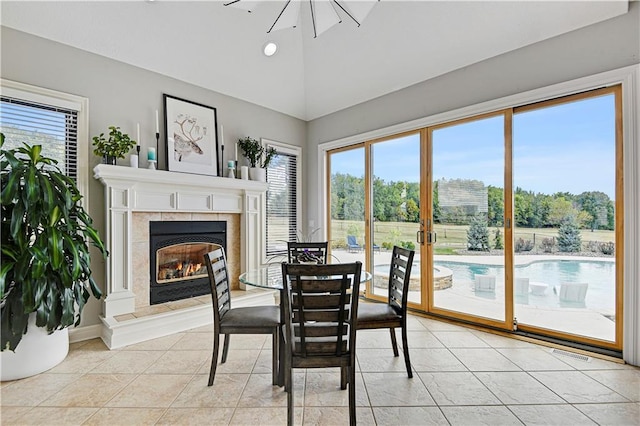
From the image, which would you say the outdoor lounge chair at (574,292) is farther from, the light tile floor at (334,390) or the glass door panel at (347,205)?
the glass door panel at (347,205)

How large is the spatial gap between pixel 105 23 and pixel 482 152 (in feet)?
13.8

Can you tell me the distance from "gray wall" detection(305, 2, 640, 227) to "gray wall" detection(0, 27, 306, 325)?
7.40ft

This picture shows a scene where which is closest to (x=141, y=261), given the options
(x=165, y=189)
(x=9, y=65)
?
(x=165, y=189)

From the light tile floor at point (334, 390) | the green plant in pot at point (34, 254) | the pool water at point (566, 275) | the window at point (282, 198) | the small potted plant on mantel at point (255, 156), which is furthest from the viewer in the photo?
the window at point (282, 198)

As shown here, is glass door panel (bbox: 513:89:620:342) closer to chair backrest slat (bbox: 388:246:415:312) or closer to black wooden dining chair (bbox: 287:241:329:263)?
chair backrest slat (bbox: 388:246:415:312)

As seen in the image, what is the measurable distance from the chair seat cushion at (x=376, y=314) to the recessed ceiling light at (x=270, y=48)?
137 inches

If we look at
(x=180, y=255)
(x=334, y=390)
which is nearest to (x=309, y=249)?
(x=334, y=390)

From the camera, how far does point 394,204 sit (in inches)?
170

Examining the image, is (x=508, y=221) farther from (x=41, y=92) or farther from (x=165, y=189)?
(x=41, y=92)

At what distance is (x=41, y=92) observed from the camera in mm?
2947

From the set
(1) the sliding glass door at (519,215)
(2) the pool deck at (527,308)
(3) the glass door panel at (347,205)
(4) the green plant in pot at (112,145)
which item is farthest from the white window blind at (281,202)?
(2) the pool deck at (527,308)

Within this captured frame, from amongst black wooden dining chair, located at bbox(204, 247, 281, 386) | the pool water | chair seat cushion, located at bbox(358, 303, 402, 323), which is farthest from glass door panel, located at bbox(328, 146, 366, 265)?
black wooden dining chair, located at bbox(204, 247, 281, 386)

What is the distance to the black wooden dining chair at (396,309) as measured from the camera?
2.37 meters

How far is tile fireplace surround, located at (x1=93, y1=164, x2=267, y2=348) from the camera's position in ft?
10.3
